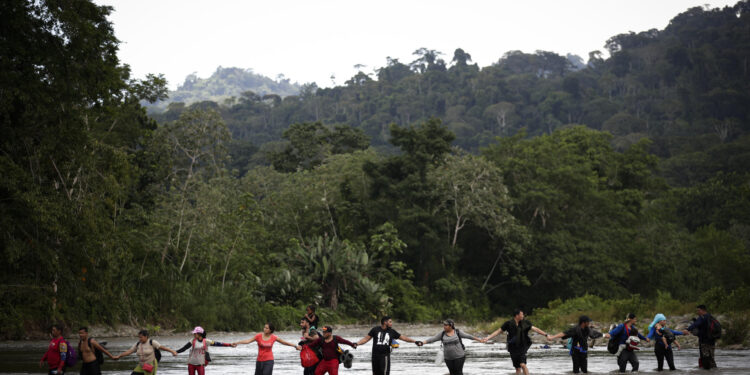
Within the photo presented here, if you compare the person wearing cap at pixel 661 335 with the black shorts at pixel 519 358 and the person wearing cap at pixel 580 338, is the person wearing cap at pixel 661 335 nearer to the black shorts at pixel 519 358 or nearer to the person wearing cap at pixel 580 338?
the person wearing cap at pixel 580 338

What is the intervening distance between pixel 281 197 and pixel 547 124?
84.1 metres

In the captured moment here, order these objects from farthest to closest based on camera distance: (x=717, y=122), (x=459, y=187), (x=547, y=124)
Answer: (x=547, y=124) → (x=717, y=122) → (x=459, y=187)

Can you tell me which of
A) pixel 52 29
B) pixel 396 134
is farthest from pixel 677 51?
pixel 52 29

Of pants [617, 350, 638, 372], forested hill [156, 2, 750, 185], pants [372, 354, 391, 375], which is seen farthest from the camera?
forested hill [156, 2, 750, 185]

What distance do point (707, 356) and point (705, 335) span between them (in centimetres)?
50

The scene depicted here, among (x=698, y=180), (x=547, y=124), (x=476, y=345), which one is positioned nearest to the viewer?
(x=476, y=345)

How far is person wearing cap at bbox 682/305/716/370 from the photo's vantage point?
19.0 meters

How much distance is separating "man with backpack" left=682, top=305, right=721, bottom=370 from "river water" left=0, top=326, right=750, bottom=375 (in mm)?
325

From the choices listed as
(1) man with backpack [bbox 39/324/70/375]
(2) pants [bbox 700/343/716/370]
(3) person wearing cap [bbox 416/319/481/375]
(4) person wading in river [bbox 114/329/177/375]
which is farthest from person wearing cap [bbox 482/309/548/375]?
(1) man with backpack [bbox 39/324/70/375]

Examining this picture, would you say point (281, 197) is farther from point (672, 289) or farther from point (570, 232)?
point (672, 289)

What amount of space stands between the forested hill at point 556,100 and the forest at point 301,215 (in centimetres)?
3051

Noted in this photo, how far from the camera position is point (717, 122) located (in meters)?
117

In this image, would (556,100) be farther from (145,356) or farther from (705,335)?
(145,356)

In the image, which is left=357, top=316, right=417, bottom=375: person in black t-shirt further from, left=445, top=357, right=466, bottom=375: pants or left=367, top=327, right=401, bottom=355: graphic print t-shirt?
left=445, top=357, right=466, bottom=375: pants
